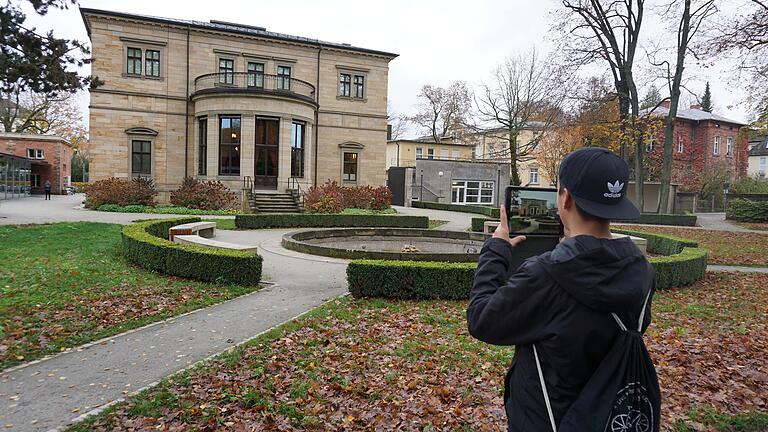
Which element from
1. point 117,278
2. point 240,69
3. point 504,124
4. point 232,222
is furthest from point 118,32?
point 504,124

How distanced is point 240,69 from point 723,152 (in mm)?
46868

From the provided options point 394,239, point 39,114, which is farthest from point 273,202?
point 39,114

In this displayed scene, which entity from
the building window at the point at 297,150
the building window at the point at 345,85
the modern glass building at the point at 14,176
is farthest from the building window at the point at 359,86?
the modern glass building at the point at 14,176

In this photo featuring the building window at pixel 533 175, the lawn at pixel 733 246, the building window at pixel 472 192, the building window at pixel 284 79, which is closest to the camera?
the lawn at pixel 733 246

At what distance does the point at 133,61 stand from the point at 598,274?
33851 mm

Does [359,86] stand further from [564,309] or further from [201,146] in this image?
[564,309]

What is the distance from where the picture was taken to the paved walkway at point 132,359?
174 inches

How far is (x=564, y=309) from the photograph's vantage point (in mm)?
1768

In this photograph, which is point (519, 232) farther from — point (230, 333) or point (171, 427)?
point (230, 333)

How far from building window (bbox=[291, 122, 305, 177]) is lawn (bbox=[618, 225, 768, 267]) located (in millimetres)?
21438

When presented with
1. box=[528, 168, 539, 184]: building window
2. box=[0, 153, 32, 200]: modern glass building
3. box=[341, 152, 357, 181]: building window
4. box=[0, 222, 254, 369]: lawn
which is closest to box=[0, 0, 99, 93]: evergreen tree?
box=[0, 222, 254, 369]: lawn

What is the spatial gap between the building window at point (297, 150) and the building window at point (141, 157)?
8.61m

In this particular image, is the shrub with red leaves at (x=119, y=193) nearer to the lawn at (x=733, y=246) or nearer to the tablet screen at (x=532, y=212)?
the lawn at (x=733, y=246)

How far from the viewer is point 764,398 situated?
188 inches
